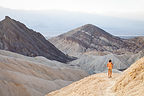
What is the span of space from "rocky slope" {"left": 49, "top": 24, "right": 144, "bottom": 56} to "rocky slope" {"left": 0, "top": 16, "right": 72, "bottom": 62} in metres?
23.5

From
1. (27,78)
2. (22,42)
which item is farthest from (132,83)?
(22,42)

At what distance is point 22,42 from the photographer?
51000mm

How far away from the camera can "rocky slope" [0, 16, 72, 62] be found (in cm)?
4879

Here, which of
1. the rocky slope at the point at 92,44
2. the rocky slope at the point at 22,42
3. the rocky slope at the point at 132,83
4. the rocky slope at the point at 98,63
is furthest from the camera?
the rocky slope at the point at 92,44

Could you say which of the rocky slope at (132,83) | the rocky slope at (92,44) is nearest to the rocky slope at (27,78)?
the rocky slope at (132,83)

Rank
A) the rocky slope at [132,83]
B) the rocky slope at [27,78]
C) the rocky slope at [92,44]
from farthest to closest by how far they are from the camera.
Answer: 1. the rocky slope at [92,44]
2. the rocky slope at [27,78]
3. the rocky slope at [132,83]

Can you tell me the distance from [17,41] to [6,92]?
34359 mm

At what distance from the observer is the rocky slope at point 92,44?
83.2 metres

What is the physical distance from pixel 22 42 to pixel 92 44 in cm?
4236

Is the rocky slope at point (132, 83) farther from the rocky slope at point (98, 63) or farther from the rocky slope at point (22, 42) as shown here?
the rocky slope at point (98, 63)

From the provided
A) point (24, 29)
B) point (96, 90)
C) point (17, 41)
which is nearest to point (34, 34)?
point (24, 29)

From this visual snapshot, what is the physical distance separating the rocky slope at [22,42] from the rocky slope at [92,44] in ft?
77.2

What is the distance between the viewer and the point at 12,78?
66.1ft

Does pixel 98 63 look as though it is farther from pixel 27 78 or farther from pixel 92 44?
pixel 92 44
